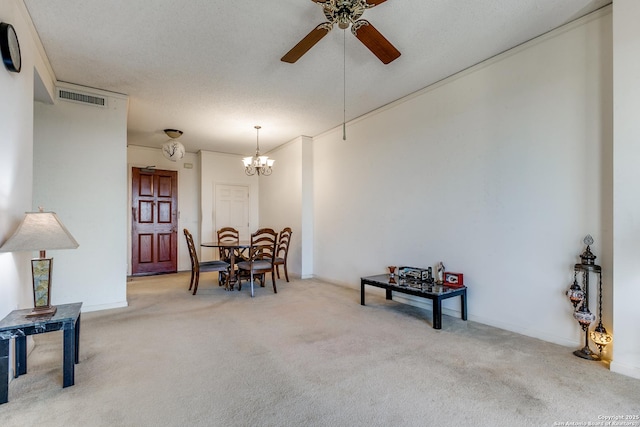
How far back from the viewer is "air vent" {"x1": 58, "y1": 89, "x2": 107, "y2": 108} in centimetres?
375

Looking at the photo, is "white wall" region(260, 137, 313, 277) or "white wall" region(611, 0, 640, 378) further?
"white wall" region(260, 137, 313, 277)

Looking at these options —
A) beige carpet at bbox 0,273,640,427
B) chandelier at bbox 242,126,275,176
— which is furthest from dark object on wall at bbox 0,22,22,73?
chandelier at bbox 242,126,275,176

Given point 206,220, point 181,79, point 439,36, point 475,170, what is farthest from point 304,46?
point 206,220

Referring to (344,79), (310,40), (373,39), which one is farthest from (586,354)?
(344,79)

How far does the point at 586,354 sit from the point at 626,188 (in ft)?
4.26

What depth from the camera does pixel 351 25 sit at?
7.01ft

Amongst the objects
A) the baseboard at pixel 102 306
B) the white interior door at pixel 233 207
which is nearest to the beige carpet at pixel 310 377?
the baseboard at pixel 102 306

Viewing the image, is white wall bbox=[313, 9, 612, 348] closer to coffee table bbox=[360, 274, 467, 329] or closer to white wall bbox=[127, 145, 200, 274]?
coffee table bbox=[360, 274, 467, 329]

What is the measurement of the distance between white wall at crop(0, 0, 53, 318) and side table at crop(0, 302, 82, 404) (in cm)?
21

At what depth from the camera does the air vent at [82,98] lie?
12.3 ft

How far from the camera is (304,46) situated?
242 centimetres

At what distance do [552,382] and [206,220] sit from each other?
643 centimetres

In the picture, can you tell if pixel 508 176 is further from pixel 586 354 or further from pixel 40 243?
pixel 40 243

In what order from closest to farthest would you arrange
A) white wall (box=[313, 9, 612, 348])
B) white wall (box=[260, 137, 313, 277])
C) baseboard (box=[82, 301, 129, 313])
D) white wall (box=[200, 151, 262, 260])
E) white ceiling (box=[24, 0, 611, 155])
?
white ceiling (box=[24, 0, 611, 155])
white wall (box=[313, 9, 612, 348])
baseboard (box=[82, 301, 129, 313])
white wall (box=[260, 137, 313, 277])
white wall (box=[200, 151, 262, 260])
